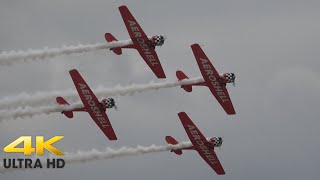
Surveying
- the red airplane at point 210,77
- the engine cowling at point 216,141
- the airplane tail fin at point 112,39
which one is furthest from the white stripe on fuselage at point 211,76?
the airplane tail fin at point 112,39

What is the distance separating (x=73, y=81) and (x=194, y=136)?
15412 mm

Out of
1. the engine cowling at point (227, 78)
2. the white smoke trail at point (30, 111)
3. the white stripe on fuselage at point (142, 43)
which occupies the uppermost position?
the white stripe on fuselage at point (142, 43)

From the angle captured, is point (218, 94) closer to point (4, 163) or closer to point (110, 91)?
point (110, 91)

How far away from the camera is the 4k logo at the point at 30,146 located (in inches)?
4400

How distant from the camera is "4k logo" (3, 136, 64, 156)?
367 feet

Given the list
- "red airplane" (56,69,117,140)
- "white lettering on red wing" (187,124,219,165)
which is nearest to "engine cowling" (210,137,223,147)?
"white lettering on red wing" (187,124,219,165)

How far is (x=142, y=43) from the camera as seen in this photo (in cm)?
11706

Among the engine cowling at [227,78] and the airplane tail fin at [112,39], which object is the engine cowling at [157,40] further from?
the engine cowling at [227,78]

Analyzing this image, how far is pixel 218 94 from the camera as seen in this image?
12188cm

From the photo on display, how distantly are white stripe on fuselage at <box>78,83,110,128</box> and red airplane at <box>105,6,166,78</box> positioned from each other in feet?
18.0

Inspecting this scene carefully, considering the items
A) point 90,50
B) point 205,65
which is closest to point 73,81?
point 90,50

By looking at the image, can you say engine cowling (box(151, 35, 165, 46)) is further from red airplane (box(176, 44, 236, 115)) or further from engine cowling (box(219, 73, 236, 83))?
engine cowling (box(219, 73, 236, 83))

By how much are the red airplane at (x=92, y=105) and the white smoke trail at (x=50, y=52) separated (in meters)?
4.41

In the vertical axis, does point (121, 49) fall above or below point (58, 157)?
above
